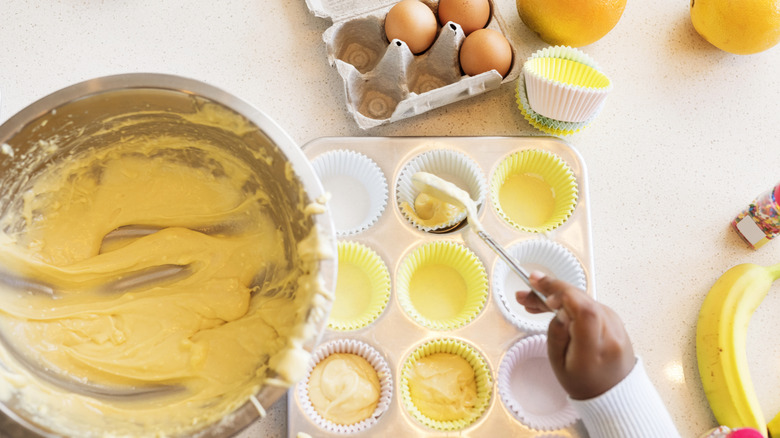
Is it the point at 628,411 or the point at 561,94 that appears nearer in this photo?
the point at 628,411

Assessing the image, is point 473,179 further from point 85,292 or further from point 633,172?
point 85,292

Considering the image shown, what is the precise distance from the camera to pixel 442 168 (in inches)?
47.1

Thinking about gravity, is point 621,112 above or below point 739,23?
below

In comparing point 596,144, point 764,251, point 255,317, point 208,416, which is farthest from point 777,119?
point 208,416

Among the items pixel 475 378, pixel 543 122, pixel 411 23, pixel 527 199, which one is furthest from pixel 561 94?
pixel 475 378

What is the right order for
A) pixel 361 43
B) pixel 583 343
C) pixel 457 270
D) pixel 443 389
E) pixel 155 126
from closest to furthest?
pixel 583 343 < pixel 155 126 < pixel 443 389 < pixel 457 270 < pixel 361 43

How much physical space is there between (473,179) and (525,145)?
139mm

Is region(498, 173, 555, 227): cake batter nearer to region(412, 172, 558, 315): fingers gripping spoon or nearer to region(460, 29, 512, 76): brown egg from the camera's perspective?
region(412, 172, 558, 315): fingers gripping spoon

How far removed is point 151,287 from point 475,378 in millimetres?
627

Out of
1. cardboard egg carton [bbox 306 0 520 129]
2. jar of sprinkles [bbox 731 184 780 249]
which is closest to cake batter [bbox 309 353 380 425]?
cardboard egg carton [bbox 306 0 520 129]

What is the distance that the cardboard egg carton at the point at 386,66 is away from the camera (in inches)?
45.2

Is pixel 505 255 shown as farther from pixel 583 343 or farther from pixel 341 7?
pixel 341 7

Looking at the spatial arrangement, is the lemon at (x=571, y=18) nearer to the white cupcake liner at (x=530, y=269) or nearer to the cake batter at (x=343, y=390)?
the white cupcake liner at (x=530, y=269)

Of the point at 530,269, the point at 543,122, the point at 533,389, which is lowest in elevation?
the point at 533,389
